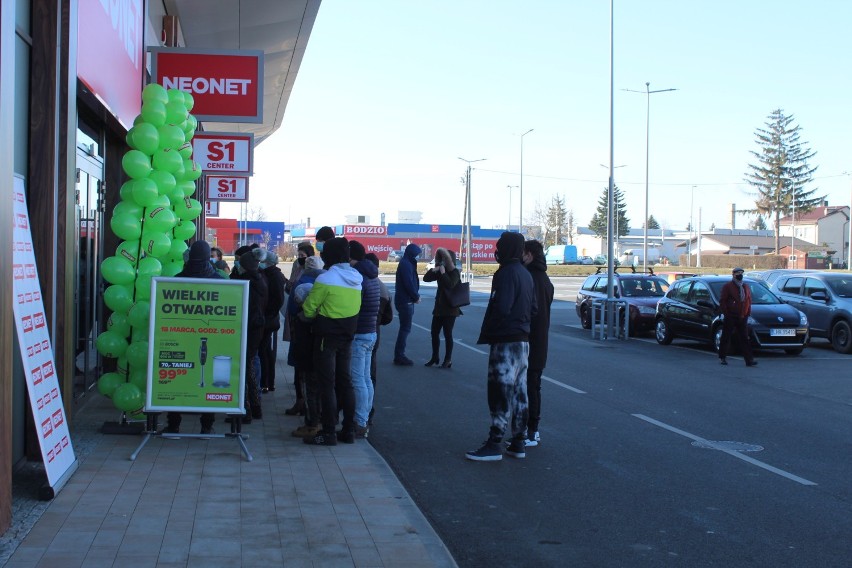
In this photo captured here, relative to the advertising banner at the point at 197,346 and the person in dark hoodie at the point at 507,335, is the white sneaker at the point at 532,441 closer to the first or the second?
the person in dark hoodie at the point at 507,335

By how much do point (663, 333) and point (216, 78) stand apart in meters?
12.2

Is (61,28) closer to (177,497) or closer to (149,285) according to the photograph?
(149,285)

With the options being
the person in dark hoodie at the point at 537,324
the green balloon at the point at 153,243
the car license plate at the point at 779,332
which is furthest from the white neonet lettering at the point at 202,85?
the car license plate at the point at 779,332

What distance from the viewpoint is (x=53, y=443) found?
21.1ft

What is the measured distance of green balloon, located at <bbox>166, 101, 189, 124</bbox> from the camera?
9281 millimetres

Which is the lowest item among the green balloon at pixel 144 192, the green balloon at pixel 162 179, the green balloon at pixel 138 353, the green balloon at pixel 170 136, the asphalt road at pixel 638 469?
the asphalt road at pixel 638 469

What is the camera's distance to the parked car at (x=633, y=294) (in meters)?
22.7

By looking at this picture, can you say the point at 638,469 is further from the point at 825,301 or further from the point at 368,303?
the point at 825,301

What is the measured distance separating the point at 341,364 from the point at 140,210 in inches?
94.5

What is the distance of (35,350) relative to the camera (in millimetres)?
6168

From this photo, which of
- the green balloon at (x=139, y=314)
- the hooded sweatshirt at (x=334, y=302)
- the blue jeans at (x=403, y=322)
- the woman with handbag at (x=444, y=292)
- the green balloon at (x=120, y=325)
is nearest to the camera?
the hooded sweatshirt at (x=334, y=302)

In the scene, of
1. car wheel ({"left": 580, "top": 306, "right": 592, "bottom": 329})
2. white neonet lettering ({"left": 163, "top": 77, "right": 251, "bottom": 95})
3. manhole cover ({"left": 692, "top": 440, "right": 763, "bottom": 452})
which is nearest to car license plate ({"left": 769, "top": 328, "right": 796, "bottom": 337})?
car wheel ({"left": 580, "top": 306, "right": 592, "bottom": 329})

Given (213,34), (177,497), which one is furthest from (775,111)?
(177,497)

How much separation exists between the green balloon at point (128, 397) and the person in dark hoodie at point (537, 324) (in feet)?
11.9
